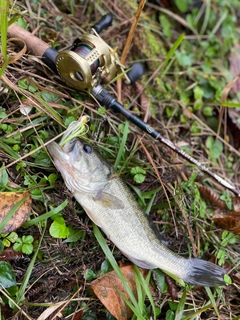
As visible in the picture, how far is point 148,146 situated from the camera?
3.17 meters

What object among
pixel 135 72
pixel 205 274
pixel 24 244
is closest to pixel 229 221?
pixel 205 274

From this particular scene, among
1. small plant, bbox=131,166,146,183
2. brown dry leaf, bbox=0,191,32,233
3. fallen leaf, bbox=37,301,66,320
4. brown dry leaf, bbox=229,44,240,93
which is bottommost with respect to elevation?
fallen leaf, bbox=37,301,66,320

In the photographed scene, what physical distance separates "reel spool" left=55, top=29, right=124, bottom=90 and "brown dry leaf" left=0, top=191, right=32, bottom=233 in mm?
889

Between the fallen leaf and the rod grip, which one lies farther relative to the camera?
the rod grip

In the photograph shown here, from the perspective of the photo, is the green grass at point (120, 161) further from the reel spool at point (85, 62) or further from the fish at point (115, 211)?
the reel spool at point (85, 62)

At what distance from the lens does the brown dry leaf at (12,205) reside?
2.46m

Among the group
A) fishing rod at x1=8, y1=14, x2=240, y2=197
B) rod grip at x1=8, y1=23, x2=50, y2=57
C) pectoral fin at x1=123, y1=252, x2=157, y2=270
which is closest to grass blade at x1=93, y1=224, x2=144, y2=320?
pectoral fin at x1=123, y1=252, x2=157, y2=270

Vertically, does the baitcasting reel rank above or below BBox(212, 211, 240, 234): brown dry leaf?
above

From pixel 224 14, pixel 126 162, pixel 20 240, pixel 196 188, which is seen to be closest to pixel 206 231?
pixel 196 188

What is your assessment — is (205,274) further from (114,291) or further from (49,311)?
(49,311)

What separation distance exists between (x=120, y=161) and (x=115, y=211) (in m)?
0.46

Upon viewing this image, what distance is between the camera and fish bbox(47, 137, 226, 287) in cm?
263

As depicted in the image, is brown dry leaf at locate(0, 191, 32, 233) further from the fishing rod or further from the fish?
the fishing rod

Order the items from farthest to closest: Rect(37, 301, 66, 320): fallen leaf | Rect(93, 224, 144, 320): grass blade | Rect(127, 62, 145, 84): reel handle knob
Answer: Rect(127, 62, 145, 84): reel handle knob < Rect(93, 224, 144, 320): grass blade < Rect(37, 301, 66, 320): fallen leaf
